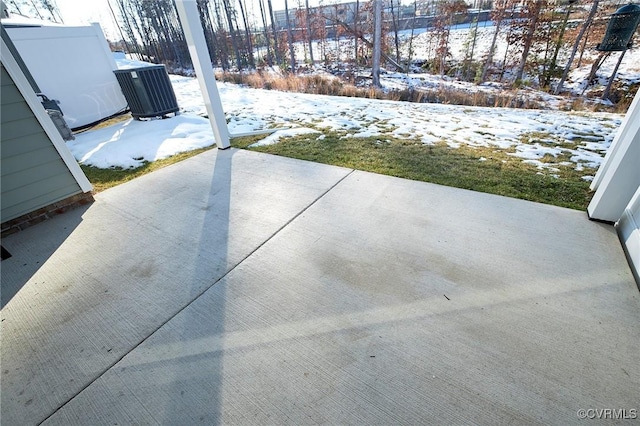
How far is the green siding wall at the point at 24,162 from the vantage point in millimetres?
2242

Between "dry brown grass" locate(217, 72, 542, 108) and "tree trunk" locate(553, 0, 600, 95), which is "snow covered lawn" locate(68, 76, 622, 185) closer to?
"dry brown grass" locate(217, 72, 542, 108)

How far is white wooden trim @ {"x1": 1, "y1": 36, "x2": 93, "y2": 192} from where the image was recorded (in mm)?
2174

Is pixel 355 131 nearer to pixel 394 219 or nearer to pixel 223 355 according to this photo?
pixel 394 219

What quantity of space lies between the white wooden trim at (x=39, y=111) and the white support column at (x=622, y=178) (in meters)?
4.17

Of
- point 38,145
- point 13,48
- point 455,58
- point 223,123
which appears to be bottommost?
point 455,58

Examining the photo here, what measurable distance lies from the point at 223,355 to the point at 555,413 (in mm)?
1373

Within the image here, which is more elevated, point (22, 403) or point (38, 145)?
point (38, 145)

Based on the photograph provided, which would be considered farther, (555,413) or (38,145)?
(38,145)

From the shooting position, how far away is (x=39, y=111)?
92.9 inches

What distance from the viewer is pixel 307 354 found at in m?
1.33

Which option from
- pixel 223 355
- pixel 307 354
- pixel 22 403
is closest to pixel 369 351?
pixel 307 354

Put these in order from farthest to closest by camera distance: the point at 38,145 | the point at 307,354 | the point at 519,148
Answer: the point at 519,148 → the point at 38,145 → the point at 307,354

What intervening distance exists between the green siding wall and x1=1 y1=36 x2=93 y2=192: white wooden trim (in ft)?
0.09

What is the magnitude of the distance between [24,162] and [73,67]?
4.27 metres
